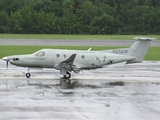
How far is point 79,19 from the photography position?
81.2 metres

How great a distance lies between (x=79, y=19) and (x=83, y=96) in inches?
2465

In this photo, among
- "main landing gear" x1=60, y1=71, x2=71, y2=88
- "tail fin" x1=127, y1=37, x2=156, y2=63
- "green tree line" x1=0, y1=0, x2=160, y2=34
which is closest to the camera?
"main landing gear" x1=60, y1=71, x2=71, y2=88

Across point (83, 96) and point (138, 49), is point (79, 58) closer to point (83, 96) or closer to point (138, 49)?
point (138, 49)

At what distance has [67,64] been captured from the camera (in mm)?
25547

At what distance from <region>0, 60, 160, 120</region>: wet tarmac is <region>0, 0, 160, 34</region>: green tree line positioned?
50039 millimetres

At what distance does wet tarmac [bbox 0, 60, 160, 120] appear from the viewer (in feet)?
50.6

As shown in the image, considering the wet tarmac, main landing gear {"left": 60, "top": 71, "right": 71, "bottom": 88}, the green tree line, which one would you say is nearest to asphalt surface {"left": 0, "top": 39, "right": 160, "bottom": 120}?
the wet tarmac

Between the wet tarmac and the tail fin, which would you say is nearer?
the wet tarmac

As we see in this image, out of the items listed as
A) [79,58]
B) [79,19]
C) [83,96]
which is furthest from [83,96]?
[79,19]

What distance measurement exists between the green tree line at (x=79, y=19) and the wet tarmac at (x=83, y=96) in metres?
50.0

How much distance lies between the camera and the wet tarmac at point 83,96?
607 inches

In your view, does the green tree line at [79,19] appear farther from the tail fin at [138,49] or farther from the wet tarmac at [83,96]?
the tail fin at [138,49]

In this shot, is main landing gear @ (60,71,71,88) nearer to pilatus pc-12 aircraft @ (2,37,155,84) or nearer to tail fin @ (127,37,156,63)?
pilatus pc-12 aircraft @ (2,37,155,84)

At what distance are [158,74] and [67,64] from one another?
6579 millimetres
